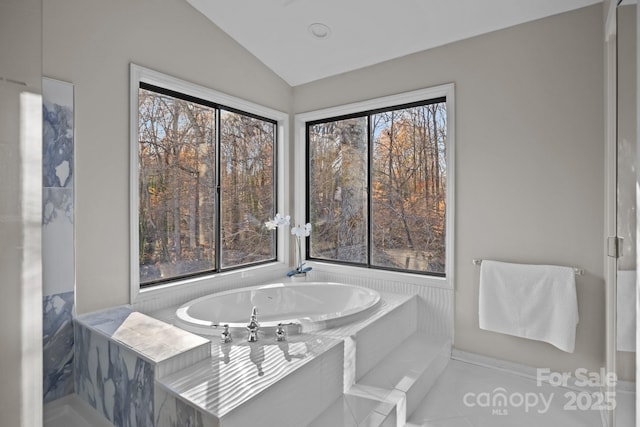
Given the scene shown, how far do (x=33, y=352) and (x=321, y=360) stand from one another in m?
1.42


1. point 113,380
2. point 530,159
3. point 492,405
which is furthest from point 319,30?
point 492,405

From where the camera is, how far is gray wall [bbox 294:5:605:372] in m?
2.22

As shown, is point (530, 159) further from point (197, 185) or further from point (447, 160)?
point (197, 185)

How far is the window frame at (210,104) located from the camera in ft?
7.68

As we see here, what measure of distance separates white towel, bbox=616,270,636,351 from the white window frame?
4.27 feet

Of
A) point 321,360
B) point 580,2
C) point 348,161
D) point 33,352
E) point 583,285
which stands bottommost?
point 321,360

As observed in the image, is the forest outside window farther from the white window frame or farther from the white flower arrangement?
the white window frame

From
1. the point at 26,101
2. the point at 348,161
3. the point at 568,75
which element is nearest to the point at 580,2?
the point at 568,75

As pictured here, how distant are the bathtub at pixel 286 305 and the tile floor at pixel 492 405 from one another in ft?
2.24

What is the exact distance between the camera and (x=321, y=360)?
183cm

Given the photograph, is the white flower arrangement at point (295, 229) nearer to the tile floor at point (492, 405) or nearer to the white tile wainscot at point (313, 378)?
the white tile wainscot at point (313, 378)

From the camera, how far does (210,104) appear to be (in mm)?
2932

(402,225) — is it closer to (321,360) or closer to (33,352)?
(321,360)

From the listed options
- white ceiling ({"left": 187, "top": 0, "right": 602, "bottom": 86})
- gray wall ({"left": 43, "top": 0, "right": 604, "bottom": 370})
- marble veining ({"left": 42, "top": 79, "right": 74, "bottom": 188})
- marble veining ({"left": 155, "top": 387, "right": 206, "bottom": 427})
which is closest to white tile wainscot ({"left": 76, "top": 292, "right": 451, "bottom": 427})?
marble veining ({"left": 155, "top": 387, "right": 206, "bottom": 427})
